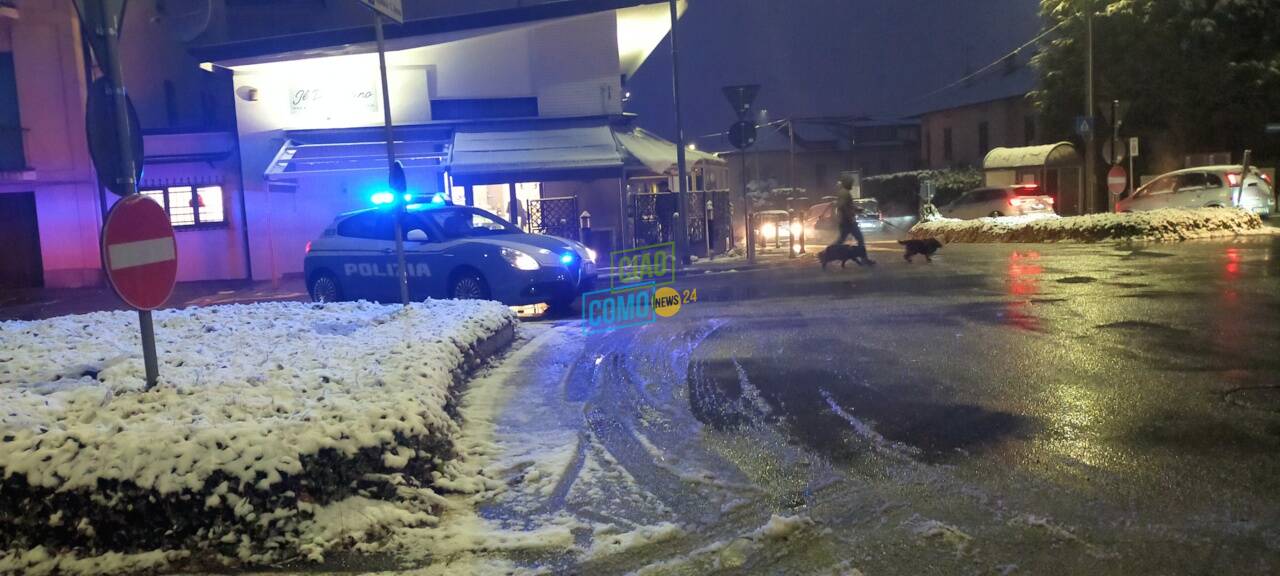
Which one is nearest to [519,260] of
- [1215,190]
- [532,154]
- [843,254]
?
[843,254]

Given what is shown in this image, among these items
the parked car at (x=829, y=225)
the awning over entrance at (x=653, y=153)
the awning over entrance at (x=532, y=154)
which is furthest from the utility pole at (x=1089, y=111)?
the awning over entrance at (x=532, y=154)

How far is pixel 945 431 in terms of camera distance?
6.21m

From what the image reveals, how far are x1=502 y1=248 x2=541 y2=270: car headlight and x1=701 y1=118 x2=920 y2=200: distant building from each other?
5475 cm

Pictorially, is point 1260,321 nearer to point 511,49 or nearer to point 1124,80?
point 511,49

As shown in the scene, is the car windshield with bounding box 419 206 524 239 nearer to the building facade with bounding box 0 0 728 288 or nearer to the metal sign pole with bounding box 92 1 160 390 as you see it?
the building facade with bounding box 0 0 728 288

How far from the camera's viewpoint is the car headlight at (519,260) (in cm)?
1325

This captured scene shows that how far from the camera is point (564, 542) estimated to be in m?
4.68

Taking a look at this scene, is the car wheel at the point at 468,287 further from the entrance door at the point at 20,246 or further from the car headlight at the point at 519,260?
the entrance door at the point at 20,246

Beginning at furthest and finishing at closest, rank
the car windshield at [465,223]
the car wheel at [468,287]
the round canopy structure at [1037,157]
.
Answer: the round canopy structure at [1037,157], the car windshield at [465,223], the car wheel at [468,287]

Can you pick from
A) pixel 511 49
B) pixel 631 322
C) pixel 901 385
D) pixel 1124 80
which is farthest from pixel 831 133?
pixel 901 385

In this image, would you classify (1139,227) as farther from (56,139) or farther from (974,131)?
(974,131)

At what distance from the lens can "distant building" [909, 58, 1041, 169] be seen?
48375 mm

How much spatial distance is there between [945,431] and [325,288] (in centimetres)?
1138

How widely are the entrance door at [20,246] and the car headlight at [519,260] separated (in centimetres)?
1558
